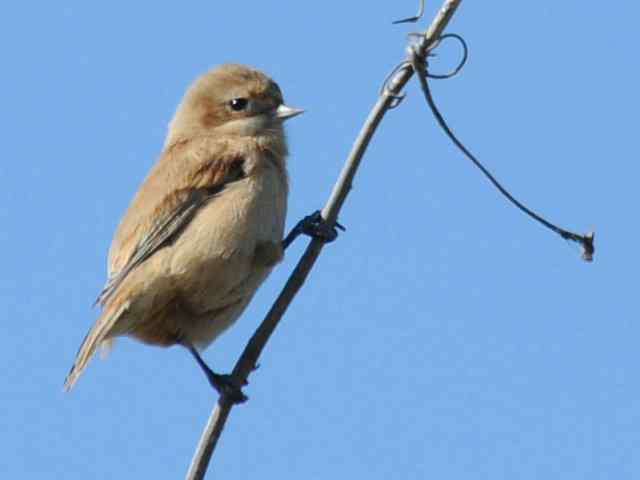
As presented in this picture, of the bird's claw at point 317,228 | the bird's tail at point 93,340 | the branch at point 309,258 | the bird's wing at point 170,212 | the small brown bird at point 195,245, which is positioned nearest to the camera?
the branch at point 309,258

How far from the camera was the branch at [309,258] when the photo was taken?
159 inches

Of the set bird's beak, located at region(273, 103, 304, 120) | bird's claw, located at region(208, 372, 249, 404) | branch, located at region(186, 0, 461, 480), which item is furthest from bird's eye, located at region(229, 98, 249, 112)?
branch, located at region(186, 0, 461, 480)

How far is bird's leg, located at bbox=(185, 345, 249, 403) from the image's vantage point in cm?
469

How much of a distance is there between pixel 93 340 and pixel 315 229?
1.42m

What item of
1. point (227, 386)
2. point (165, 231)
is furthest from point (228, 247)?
point (227, 386)

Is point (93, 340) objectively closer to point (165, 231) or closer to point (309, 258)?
point (165, 231)

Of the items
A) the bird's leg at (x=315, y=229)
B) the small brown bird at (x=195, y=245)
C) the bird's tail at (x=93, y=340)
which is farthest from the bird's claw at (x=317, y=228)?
the bird's tail at (x=93, y=340)

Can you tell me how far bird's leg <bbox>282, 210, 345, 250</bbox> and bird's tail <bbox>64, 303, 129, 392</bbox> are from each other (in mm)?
928

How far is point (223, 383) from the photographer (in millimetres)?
5621

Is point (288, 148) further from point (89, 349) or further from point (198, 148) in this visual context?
point (89, 349)

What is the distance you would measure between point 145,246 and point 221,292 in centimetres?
48

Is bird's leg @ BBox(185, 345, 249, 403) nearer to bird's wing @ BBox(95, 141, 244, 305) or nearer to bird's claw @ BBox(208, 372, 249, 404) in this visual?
bird's claw @ BBox(208, 372, 249, 404)

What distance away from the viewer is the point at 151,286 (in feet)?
19.3

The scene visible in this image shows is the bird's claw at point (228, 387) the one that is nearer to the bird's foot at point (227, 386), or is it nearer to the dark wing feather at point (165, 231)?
the bird's foot at point (227, 386)
